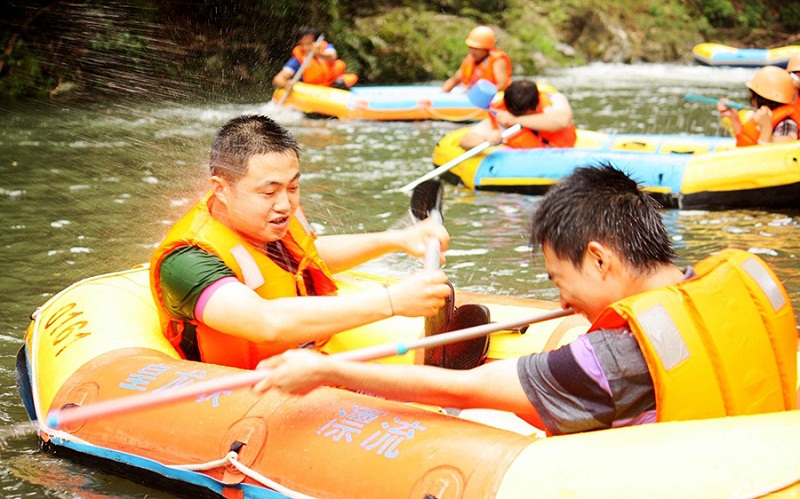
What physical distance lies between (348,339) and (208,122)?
790 cm

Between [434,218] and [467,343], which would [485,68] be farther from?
[467,343]

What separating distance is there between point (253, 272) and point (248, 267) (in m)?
0.02

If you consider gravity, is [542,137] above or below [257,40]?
below

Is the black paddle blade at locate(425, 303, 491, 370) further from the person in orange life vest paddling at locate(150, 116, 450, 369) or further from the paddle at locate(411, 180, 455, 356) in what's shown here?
the person in orange life vest paddling at locate(150, 116, 450, 369)

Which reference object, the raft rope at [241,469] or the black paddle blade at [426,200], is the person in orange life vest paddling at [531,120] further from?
the raft rope at [241,469]

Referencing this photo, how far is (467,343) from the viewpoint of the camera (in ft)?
10.7

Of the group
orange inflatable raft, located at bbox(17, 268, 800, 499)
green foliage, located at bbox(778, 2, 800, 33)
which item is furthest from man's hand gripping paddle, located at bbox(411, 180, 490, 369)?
green foliage, located at bbox(778, 2, 800, 33)

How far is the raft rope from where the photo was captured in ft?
8.04

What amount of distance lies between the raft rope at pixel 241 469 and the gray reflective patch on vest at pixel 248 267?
57cm

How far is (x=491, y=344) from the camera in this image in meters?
3.44

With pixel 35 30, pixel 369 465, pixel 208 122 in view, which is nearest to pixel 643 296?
pixel 369 465

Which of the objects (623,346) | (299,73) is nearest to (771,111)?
(623,346)

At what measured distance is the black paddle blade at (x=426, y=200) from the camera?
347 centimetres

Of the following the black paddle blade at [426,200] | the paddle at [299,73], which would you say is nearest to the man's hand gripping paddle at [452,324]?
the black paddle blade at [426,200]
